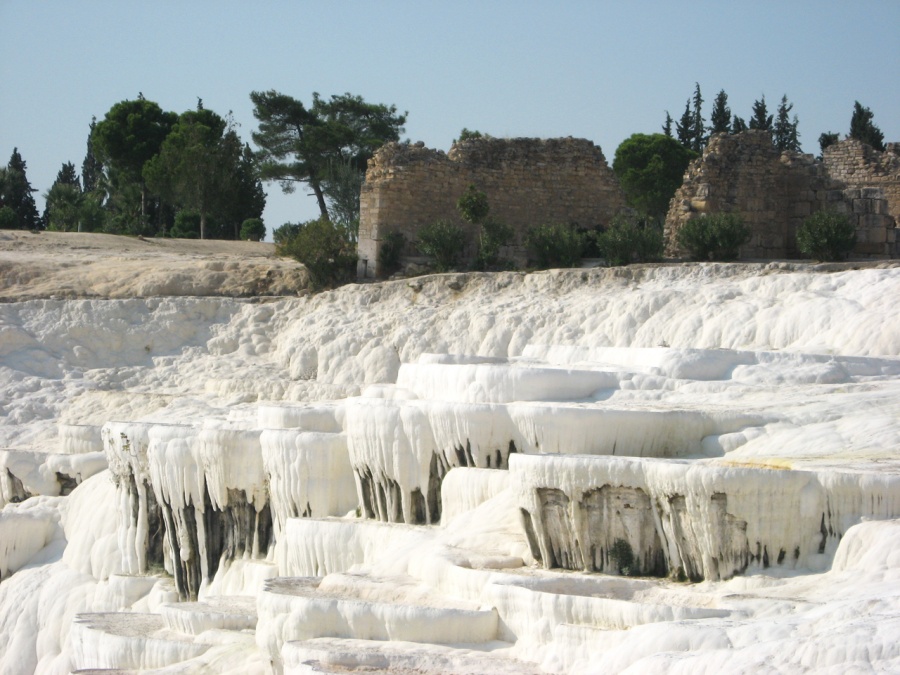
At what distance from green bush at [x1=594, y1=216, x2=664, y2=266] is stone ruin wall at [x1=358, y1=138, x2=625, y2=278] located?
9.26ft

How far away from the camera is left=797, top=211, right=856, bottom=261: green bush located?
68.4 feet

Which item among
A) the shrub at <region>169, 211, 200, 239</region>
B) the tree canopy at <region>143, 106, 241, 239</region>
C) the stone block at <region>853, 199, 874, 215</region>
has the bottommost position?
the stone block at <region>853, 199, 874, 215</region>

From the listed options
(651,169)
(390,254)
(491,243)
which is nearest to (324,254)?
(390,254)

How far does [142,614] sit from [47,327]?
10761 millimetres

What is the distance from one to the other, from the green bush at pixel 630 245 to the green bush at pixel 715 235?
644 millimetres

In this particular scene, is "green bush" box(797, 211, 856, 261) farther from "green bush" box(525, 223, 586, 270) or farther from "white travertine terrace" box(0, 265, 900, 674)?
"green bush" box(525, 223, 586, 270)

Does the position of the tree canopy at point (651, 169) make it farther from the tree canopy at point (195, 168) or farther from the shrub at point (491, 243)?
the shrub at point (491, 243)

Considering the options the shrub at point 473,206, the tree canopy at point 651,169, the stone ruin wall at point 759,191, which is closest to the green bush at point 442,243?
the shrub at point 473,206

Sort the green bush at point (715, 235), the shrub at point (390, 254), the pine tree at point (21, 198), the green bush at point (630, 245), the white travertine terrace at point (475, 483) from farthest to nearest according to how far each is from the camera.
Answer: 1. the pine tree at point (21, 198)
2. the shrub at point (390, 254)
3. the green bush at point (630, 245)
4. the green bush at point (715, 235)
5. the white travertine terrace at point (475, 483)

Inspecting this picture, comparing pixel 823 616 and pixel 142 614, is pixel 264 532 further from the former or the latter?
pixel 823 616

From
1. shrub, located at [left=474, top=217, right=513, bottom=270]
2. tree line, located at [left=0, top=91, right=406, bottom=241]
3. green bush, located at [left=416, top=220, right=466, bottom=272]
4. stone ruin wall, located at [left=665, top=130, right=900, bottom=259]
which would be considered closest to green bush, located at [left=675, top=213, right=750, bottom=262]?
stone ruin wall, located at [left=665, top=130, right=900, bottom=259]

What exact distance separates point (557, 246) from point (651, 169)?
53.1 feet

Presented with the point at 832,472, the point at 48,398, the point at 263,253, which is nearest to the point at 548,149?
the point at 263,253

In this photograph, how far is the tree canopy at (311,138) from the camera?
3788 centimetres
